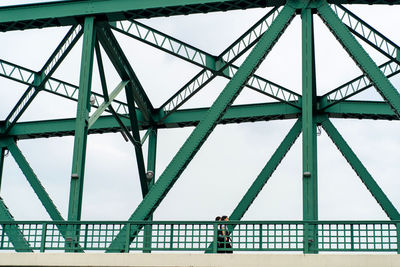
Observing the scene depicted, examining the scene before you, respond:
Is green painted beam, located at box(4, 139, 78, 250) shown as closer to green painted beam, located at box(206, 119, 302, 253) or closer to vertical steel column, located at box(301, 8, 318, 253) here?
green painted beam, located at box(206, 119, 302, 253)

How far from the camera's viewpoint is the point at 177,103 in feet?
104

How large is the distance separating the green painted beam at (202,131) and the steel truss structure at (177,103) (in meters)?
0.03

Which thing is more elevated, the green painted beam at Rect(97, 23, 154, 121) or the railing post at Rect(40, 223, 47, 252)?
the green painted beam at Rect(97, 23, 154, 121)

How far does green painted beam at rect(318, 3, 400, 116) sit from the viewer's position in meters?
20.6

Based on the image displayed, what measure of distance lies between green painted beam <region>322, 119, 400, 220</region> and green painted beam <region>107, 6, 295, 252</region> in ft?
21.9

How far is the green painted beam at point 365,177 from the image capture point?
25.7 meters

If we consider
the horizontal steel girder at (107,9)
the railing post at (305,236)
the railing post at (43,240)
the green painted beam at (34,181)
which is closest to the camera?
the railing post at (305,236)

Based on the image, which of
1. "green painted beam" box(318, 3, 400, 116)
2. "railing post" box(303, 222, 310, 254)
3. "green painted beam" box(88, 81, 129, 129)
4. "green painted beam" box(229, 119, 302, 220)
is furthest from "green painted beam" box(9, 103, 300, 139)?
"railing post" box(303, 222, 310, 254)

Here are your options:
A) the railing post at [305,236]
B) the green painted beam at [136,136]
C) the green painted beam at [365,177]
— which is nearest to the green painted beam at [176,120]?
the green painted beam at [136,136]

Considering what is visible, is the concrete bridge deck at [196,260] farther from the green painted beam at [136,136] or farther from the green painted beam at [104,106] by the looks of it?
the green painted beam at [136,136]

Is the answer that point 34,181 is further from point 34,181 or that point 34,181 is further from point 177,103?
point 177,103

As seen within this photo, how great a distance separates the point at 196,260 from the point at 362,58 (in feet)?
25.3

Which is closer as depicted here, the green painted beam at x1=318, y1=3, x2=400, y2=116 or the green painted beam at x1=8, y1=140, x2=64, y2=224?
the green painted beam at x1=318, y1=3, x2=400, y2=116

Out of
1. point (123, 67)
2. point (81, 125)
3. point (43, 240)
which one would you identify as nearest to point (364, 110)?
point (123, 67)
